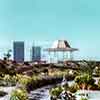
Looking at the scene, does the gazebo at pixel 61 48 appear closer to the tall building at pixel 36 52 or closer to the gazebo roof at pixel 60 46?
the gazebo roof at pixel 60 46

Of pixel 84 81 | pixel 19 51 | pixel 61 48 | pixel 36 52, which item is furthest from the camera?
pixel 19 51

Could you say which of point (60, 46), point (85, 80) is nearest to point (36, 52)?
point (60, 46)

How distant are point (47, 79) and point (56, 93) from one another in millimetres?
11017

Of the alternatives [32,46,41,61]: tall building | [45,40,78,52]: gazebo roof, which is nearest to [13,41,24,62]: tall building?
[32,46,41,61]: tall building

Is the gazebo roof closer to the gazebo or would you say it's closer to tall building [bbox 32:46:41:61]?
the gazebo

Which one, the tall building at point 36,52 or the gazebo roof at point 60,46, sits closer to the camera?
the gazebo roof at point 60,46

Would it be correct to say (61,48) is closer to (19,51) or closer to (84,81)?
(19,51)

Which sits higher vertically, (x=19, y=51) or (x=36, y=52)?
(x=19, y=51)

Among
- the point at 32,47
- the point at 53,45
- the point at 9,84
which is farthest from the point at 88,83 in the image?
the point at 32,47

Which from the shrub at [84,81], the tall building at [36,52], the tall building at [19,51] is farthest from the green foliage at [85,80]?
the tall building at [19,51]

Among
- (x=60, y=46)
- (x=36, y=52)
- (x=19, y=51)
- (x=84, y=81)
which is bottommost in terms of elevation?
(x=84, y=81)

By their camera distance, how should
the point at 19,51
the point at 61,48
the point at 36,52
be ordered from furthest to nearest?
1. the point at 19,51
2. the point at 36,52
3. the point at 61,48

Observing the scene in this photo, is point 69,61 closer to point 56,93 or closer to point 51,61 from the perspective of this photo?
point 51,61

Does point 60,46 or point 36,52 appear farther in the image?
point 36,52
